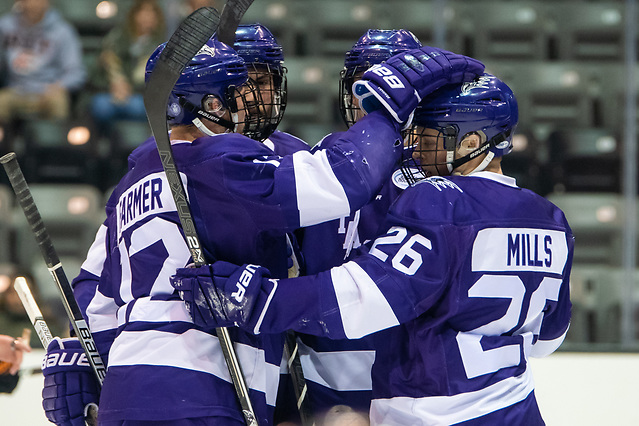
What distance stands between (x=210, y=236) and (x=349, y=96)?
689 millimetres

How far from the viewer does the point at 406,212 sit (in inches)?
63.7

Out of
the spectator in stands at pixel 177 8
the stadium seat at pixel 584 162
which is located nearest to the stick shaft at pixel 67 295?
the spectator in stands at pixel 177 8

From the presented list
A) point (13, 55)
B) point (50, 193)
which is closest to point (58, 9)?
point (13, 55)

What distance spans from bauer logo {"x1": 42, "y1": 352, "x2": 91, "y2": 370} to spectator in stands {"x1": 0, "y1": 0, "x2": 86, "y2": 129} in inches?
121

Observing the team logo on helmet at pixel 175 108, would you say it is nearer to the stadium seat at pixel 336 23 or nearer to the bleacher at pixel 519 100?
the bleacher at pixel 519 100

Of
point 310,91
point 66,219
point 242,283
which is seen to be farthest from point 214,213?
point 310,91

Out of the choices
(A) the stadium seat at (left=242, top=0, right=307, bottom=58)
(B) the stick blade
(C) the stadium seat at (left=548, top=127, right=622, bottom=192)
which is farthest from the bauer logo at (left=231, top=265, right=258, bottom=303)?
(A) the stadium seat at (left=242, top=0, right=307, bottom=58)

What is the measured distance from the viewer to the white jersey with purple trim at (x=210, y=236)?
1.57 m

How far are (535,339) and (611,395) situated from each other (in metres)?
1.12

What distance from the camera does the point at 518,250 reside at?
1641 millimetres

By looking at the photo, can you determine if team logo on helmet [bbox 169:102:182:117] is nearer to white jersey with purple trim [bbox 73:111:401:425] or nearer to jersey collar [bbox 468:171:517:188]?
white jersey with purple trim [bbox 73:111:401:425]

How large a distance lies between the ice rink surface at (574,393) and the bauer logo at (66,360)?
0.71 meters

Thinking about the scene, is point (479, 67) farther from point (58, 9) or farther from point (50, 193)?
point (58, 9)

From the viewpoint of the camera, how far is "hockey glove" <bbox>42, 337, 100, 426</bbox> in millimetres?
1887
